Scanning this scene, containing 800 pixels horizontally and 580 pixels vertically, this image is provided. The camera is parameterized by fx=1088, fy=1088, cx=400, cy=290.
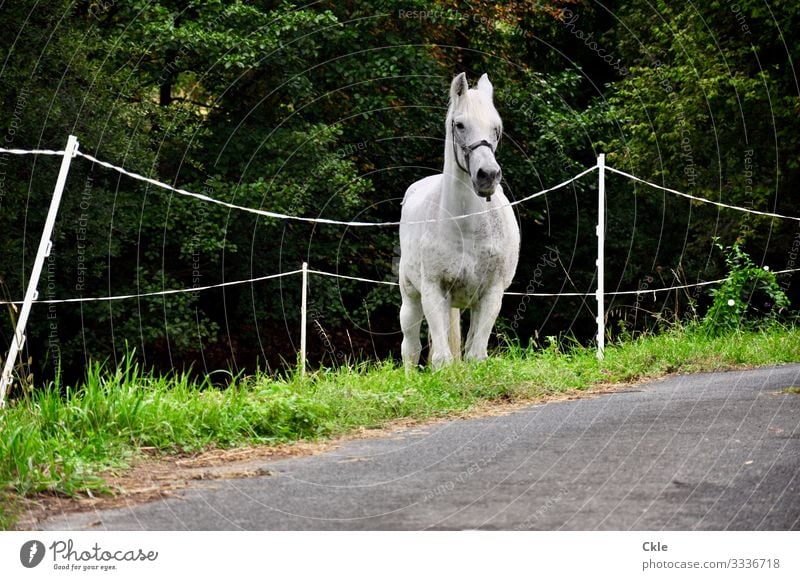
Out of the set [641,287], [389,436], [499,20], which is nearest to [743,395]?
[389,436]

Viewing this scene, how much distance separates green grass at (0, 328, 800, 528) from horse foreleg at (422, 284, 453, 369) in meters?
0.15

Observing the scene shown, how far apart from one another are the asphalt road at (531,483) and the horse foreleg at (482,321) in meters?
1.67

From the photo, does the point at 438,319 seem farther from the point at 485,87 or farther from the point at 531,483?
the point at 531,483

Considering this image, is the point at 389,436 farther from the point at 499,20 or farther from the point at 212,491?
the point at 499,20

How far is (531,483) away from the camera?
12.5 feet

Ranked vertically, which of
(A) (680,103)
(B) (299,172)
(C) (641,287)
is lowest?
(C) (641,287)

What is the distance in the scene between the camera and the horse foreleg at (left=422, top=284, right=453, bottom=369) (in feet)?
22.6

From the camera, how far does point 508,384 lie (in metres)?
6.51

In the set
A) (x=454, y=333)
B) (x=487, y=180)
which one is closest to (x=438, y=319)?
(x=454, y=333)

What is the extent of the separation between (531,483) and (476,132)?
9.75 feet

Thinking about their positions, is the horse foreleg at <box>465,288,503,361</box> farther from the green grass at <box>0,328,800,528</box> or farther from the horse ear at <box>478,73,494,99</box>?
the horse ear at <box>478,73,494,99</box>

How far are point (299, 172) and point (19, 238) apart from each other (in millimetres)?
3696

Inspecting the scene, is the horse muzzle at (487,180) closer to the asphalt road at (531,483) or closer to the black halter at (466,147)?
the black halter at (466,147)

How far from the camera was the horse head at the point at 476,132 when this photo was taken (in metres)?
6.15
